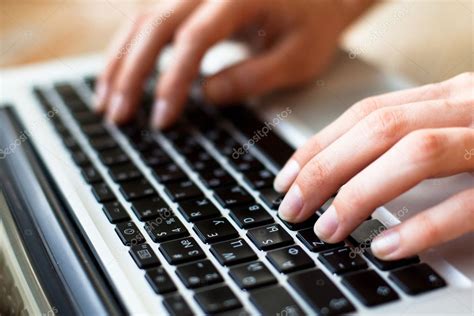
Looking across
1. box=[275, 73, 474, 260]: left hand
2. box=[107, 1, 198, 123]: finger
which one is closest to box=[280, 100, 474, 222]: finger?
box=[275, 73, 474, 260]: left hand

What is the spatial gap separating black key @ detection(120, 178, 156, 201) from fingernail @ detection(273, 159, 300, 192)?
117 millimetres

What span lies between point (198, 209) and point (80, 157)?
17 cm

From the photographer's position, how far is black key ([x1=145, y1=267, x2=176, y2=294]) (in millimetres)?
429

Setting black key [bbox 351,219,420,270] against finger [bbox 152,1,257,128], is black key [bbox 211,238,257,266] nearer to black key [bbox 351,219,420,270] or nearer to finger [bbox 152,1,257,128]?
Answer: black key [bbox 351,219,420,270]

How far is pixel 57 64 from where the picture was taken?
88cm

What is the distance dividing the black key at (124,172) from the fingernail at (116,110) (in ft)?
0.41

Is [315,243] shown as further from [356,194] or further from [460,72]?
[460,72]

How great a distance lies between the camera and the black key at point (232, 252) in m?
0.46

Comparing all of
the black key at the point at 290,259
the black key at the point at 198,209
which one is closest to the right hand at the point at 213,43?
the black key at the point at 198,209

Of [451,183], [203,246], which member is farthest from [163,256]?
[451,183]

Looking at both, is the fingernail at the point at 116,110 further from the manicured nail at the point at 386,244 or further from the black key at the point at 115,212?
the manicured nail at the point at 386,244

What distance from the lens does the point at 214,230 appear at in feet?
1.65

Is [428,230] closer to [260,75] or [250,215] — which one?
[250,215]

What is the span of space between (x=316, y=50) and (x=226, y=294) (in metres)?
0.49
